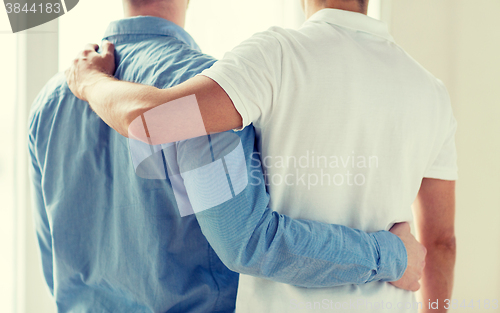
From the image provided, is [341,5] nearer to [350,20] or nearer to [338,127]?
[350,20]

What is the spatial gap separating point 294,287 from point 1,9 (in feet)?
4.07

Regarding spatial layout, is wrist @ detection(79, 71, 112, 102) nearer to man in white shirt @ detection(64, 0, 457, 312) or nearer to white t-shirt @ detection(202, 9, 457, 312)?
man in white shirt @ detection(64, 0, 457, 312)

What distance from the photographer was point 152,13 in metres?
0.73

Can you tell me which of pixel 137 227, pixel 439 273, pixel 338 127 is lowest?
pixel 439 273

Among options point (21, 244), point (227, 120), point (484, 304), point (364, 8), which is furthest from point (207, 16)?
point (484, 304)

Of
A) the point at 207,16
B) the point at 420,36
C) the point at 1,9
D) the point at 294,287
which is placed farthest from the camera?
the point at 420,36

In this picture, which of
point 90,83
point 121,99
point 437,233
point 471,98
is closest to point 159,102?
point 121,99

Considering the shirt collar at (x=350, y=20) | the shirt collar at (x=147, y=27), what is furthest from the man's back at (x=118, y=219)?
the shirt collar at (x=350, y=20)

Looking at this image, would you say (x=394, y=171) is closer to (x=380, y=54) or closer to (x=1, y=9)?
(x=380, y=54)

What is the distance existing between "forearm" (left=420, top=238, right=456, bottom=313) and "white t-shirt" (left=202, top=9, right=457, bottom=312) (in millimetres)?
241

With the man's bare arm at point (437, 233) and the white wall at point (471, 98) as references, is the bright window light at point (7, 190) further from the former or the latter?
the white wall at point (471, 98)

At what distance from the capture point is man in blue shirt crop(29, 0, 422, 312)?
0.61 m

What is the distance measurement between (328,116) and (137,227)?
40 centimetres

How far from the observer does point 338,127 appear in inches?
24.6
